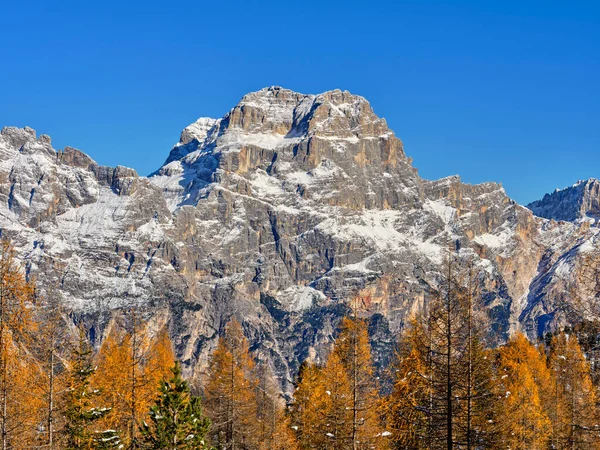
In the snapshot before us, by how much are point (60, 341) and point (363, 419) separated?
53.7 feet

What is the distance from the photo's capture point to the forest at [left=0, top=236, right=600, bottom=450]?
2706 cm

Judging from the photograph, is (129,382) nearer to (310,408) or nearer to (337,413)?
(337,413)

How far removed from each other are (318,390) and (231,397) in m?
6.68

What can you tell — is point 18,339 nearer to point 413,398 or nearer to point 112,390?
point 112,390

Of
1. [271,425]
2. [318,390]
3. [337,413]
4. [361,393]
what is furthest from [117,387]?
[271,425]

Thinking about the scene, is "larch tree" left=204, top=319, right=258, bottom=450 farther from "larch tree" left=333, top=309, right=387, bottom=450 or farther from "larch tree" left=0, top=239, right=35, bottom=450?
"larch tree" left=0, top=239, right=35, bottom=450

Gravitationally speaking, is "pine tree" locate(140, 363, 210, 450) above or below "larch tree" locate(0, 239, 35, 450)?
below

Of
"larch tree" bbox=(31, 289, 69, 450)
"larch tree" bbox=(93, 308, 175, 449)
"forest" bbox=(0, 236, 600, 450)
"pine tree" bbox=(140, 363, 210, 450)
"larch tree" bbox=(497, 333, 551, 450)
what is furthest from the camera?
"larch tree" bbox=(497, 333, 551, 450)

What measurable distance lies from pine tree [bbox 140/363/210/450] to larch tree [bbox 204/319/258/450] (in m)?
15.3

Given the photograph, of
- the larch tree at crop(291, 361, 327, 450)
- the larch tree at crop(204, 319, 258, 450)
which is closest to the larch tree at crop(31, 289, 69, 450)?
the larch tree at crop(291, 361, 327, 450)

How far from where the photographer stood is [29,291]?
24.0 m

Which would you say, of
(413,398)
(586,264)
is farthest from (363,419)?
(586,264)

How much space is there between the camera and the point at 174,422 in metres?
31.9

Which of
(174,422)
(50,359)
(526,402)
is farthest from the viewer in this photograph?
(526,402)
